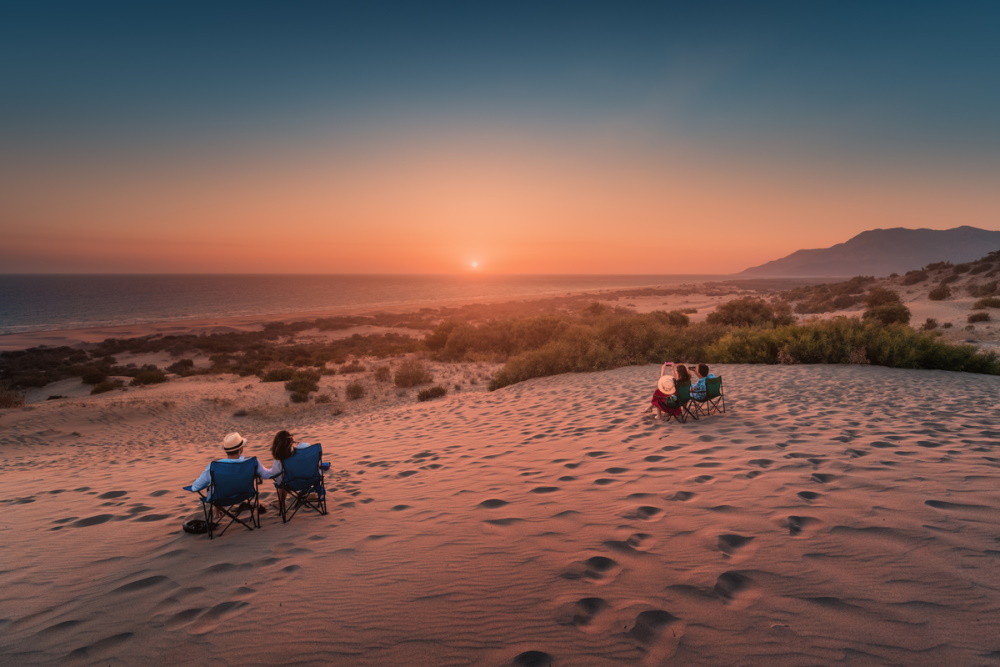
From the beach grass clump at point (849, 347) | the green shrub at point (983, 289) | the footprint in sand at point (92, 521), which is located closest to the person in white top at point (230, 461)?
the footprint in sand at point (92, 521)

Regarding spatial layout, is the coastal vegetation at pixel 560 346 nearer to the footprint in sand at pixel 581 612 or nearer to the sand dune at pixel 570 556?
the sand dune at pixel 570 556

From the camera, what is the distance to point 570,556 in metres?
3.76

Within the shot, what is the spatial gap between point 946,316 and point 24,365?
5401cm

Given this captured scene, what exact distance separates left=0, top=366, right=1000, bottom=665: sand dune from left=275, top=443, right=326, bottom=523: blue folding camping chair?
246 mm

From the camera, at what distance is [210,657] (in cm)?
291

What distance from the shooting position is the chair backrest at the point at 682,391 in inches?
302

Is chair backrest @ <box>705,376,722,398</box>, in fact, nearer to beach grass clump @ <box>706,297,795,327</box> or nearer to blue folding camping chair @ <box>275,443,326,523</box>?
blue folding camping chair @ <box>275,443,326,523</box>

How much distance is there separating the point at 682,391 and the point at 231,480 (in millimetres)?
6890

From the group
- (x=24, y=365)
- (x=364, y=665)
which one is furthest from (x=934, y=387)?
(x=24, y=365)

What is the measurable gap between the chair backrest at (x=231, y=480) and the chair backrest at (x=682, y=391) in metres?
6.55

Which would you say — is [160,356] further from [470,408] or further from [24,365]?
[470,408]

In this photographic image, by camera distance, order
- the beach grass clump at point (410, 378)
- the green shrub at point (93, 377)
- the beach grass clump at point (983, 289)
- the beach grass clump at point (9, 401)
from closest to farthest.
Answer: the beach grass clump at point (9, 401)
the beach grass clump at point (410, 378)
the green shrub at point (93, 377)
the beach grass clump at point (983, 289)

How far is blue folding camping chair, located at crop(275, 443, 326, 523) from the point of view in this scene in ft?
17.1

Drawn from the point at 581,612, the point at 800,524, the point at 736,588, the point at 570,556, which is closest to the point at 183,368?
the point at 570,556
